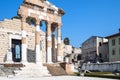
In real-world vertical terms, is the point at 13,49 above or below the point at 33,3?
below

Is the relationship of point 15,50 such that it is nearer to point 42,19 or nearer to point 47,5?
point 42,19

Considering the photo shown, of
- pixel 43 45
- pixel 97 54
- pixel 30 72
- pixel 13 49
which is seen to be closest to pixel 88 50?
pixel 97 54

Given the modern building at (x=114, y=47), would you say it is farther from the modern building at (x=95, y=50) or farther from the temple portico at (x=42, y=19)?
the temple portico at (x=42, y=19)

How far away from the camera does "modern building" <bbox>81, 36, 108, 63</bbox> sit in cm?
6100

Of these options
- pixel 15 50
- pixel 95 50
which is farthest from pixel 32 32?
pixel 95 50

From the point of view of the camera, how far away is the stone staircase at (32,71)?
972 inches

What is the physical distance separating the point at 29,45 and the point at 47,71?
8007mm

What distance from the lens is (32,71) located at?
2577cm

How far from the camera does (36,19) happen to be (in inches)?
1204

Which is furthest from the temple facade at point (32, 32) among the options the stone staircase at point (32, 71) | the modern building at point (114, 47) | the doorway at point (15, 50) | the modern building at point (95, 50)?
the modern building at point (95, 50)

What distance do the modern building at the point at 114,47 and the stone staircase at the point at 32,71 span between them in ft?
101

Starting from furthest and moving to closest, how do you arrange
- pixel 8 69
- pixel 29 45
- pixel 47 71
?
pixel 29 45 < pixel 47 71 < pixel 8 69

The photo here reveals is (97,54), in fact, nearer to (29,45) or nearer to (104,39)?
(104,39)

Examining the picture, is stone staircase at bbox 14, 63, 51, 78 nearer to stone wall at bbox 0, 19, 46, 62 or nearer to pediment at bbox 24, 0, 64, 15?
stone wall at bbox 0, 19, 46, 62
